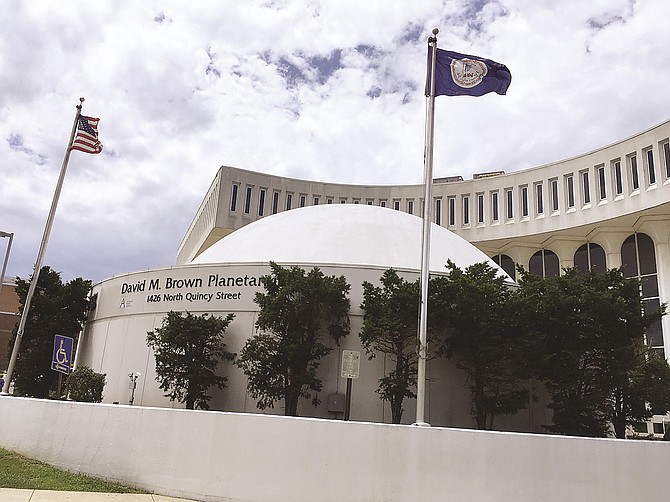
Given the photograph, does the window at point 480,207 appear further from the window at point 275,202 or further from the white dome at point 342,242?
the white dome at point 342,242

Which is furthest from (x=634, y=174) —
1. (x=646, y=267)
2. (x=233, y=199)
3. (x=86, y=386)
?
(x=86, y=386)

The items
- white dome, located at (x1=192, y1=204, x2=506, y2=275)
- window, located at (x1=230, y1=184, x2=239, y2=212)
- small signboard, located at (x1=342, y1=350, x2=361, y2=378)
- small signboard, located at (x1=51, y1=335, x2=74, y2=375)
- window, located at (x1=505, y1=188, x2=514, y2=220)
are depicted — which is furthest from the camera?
window, located at (x1=230, y1=184, x2=239, y2=212)

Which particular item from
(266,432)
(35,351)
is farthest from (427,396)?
(35,351)

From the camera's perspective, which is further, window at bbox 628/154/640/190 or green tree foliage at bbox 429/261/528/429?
window at bbox 628/154/640/190

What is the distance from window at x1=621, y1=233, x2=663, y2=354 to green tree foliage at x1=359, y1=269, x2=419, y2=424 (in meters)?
25.6

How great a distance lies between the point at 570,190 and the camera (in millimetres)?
44062

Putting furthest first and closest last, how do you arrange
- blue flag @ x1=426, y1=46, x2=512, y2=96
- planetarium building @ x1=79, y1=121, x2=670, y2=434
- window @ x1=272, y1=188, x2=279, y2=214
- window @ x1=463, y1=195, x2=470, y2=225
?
1. window @ x1=272, y1=188, x2=279, y2=214
2. window @ x1=463, y1=195, x2=470, y2=225
3. planetarium building @ x1=79, y1=121, x2=670, y2=434
4. blue flag @ x1=426, y1=46, x2=512, y2=96

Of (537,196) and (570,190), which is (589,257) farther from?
(537,196)

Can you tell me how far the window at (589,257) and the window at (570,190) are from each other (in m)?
3.47

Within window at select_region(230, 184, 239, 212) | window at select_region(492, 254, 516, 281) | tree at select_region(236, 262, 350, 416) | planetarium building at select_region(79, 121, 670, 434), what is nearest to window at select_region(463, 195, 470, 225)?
planetarium building at select_region(79, 121, 670, 434)

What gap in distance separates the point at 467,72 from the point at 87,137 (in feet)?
41.1

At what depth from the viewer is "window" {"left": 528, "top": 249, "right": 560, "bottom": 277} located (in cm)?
4633

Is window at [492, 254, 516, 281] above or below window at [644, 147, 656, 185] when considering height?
below

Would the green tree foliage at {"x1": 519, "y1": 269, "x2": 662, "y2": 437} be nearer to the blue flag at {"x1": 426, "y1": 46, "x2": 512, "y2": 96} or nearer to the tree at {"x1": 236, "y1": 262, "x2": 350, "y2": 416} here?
the tree at {"x1": 236, "y1": 262, "x2": 350, "y2": 416}
